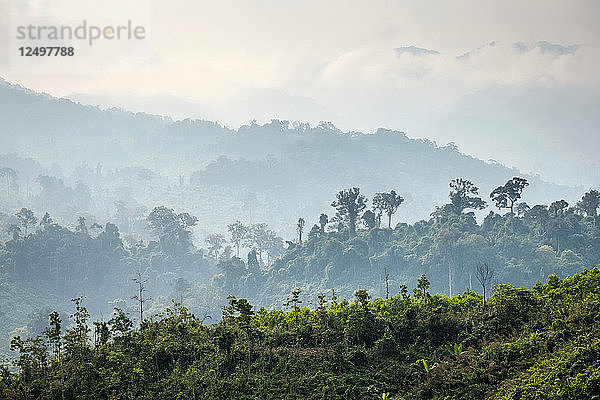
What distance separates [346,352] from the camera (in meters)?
10.2

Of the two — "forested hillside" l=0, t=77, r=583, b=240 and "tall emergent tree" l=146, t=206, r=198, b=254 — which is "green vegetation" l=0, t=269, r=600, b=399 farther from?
"forested hillside" l=0, t=77, r=583, b=240

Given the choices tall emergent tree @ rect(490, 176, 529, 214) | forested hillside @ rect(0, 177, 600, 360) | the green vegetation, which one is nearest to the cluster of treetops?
tall emergent tree @ rect(490, 176, 529, 214)

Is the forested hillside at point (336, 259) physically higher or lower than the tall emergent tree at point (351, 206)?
lower

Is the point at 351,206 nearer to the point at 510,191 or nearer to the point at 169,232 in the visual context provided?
the point at 510,191

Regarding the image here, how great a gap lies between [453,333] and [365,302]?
185 cm

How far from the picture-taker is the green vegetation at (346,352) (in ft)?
28.7

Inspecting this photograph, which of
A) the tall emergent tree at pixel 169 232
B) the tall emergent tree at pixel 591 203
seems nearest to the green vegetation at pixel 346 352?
the tall emergent tree at pixel 591 203

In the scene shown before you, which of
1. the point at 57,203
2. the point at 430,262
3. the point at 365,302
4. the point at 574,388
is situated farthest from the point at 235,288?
the point at 57,203

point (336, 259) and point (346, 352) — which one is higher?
point (336, 259)

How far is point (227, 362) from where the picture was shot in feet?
33.1

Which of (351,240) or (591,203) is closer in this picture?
(591,203)

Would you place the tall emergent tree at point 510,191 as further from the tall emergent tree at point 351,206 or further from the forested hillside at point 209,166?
the forested hillside at point 209,166

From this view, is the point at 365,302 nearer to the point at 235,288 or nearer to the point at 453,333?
the point at 453,333

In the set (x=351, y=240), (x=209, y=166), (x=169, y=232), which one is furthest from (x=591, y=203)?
(x=209, y=166)
